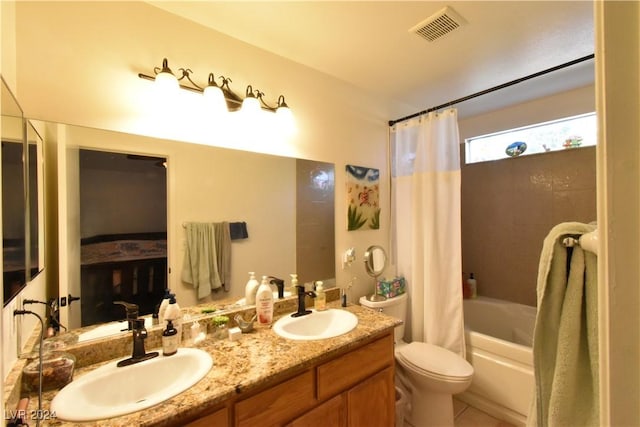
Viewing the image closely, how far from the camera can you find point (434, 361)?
1.75 m

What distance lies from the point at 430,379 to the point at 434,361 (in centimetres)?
14

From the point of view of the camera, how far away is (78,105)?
1.15 metres

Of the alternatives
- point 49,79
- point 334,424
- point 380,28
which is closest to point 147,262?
point 49,79

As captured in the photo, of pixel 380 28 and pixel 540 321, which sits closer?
pixel 540 321

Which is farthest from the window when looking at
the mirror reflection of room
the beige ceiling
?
the mirror reflection of room

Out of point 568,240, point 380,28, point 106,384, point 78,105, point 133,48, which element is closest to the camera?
point 568,240

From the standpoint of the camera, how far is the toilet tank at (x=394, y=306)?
196 cm

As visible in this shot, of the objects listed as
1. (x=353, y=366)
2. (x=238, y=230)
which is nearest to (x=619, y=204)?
(x=353, y=366)

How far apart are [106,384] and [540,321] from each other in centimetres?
138

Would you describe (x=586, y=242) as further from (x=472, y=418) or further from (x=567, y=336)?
(x=472, y=418)

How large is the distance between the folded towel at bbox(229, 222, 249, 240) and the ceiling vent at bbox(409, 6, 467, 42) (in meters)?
1.45

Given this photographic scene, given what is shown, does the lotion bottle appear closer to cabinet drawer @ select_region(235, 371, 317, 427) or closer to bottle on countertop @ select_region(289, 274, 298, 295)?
bottle on countertop @ select_region(289, 274, 298, 295)

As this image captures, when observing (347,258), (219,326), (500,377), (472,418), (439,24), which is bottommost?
(472,418)

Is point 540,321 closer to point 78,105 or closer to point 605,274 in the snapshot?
point 605,274
